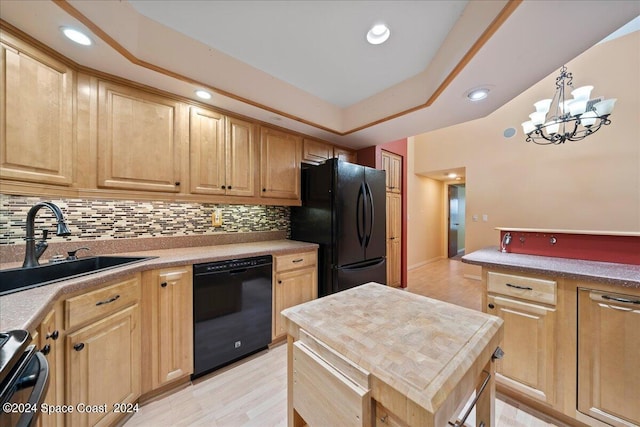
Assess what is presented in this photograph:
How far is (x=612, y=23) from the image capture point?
108cm

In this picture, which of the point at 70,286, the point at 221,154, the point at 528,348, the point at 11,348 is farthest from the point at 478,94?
the point at 70,286

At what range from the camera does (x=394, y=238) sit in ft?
11.5

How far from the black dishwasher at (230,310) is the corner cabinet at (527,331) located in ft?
5.73

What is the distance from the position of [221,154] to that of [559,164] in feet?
16.1

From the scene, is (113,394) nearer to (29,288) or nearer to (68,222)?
(29,288)

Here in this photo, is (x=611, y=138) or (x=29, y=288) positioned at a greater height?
(x=611, y=138)

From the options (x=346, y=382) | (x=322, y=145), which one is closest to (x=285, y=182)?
(x=322, y=145)

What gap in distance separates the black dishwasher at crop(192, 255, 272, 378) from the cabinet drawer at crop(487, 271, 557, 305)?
171 centimetres

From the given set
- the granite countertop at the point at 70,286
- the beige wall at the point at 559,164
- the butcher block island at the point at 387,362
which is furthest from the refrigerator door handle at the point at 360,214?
the beige wall at the point at 559,164

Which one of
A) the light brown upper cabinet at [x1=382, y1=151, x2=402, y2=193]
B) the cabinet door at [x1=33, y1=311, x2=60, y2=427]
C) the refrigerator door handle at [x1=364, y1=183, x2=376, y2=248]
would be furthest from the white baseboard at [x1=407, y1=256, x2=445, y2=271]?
the cabinet door at [x1=33, y1=311, x2=60, y2=427]

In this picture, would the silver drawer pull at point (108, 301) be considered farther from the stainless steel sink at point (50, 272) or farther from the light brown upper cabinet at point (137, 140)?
the light brown upper cabinet at point (137, 140)

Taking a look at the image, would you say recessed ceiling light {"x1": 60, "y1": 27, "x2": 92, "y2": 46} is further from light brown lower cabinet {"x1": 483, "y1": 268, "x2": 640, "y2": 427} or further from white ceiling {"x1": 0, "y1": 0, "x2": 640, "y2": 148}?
light brown lower cabinet {"x1": 483, "y1": 268, "x2": 640, "y2": 427}

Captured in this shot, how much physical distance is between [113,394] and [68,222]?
1175mm

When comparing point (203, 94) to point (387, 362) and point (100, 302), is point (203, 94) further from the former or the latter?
point (387, 362)
